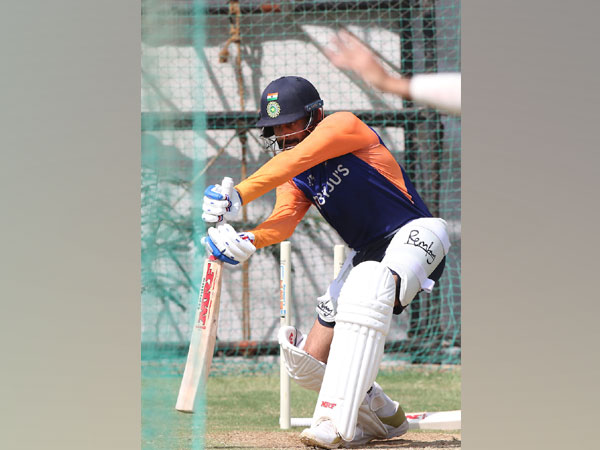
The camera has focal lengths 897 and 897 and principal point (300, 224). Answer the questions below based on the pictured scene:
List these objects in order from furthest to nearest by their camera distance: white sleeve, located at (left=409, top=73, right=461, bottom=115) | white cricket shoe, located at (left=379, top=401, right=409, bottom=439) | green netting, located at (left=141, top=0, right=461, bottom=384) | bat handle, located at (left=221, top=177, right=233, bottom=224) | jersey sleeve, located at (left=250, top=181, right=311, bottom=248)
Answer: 1. green netting, located at (left=141, top=0, right=461, bottom=384)
2. white sleeve, located at (left=409, top=73, right=461, bottom=115)
3. white cricket shoe, located at (left=379, top=401, right=409, bottom=439)
4. jersey sleeve, located at (left=250, top=181, right=311, bottom=248)
5. bat handle, located at (left=221, top=177, right=233, bottom=224)

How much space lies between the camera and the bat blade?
2355 millimetres

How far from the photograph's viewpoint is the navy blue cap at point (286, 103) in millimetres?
2877

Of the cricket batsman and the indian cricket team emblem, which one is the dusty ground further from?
the indian cricket team emblem

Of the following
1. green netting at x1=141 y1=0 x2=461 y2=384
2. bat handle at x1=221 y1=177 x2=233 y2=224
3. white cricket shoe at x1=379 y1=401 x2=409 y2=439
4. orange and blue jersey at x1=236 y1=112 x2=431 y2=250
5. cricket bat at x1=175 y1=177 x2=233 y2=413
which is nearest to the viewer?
cricket bat at x1=175 y1=177 x2=233 y2=413

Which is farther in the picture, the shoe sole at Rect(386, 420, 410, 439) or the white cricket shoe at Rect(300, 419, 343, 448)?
the shoe sole at Rect(386, 420, 410, 439)

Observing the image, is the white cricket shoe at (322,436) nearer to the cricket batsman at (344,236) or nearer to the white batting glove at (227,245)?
the cricket batsman at (344,236)

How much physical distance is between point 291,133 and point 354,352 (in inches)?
32.8

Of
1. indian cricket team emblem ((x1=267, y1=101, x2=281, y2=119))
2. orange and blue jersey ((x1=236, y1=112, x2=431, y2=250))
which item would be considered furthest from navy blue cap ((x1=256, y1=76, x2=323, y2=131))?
orange and blue jersey ((x1=236, y1=112, x2=431, y2=250))

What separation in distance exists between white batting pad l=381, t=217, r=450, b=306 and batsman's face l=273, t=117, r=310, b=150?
1.48ft

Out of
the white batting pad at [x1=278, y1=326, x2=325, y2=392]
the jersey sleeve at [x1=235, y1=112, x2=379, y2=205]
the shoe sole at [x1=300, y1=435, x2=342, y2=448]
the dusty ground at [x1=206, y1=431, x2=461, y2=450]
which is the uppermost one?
the jersey sleeve at [x1=235, y1=112, x2=379, y2=205]

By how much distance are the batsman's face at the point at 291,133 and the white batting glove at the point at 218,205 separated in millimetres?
409

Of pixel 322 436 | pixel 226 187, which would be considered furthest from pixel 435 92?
pixel 322 436

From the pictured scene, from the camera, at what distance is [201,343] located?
2420mm
